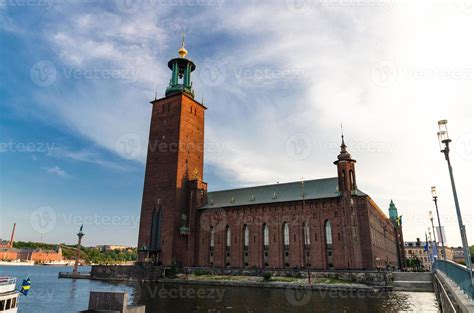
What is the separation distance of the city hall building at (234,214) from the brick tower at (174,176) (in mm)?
207

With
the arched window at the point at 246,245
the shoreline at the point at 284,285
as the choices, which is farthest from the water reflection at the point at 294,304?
the arched window at the point at 246,245

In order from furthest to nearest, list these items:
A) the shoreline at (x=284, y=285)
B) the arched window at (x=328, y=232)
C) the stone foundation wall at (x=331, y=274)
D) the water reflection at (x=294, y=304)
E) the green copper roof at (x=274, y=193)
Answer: the green copper roof at (x=274, y=193) → the arched window at (x=328, y=232) → the stone foundation wall at (x=331, y=274) → the shoreline at (x=284, y=285) → the water reflection at (x=294, y=304)

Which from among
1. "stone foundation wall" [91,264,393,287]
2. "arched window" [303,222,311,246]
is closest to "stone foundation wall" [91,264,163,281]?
"stone foundation wall" [91,264,393,287]

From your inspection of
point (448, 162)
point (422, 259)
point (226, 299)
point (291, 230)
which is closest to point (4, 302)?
point (226, 299)

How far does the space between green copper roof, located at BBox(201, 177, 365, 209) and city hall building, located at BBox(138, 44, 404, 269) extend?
0.21 m

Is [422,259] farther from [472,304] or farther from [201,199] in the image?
[472,304]

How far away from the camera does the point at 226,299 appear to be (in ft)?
114

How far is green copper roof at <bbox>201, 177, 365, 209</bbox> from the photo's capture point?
60375 mm

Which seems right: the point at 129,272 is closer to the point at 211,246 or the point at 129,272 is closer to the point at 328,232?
the point at 211,246

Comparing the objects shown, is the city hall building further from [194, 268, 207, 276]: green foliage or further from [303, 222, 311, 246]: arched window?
[194, 268, 207, 276]: green foliage

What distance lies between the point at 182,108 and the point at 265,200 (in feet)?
91.1

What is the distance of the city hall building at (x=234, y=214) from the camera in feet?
182

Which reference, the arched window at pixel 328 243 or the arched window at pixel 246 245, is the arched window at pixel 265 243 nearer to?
the arched window at pixel 246 245

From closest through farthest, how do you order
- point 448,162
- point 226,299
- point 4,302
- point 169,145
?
point 448,162
point 4,302
point 226,299
point 169,145
